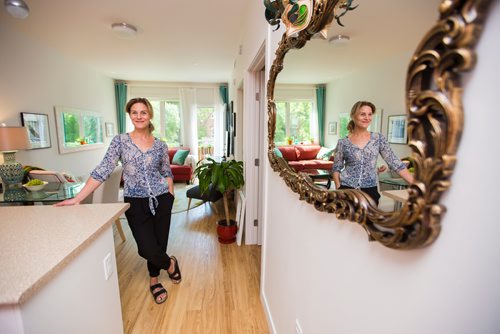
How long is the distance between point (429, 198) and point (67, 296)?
1250mm

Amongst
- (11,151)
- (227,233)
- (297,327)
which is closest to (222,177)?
(227,233)

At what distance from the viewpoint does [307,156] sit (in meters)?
1.06

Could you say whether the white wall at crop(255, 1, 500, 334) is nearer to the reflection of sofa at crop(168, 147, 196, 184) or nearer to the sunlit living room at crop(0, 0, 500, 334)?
the sunlit living room at crop(0, 0, 500, 334)

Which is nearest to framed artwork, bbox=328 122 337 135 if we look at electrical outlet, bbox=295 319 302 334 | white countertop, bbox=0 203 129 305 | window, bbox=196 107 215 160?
electrical outlet, bbox=295 319 302 334

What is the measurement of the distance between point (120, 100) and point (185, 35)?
397 cm

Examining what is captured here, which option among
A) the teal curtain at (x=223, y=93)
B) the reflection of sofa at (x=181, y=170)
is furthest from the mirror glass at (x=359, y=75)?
the teal curtain at (x=223, y=93)

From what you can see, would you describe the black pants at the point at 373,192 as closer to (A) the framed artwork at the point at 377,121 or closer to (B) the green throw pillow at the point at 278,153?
(A) the framed artwork at the point at 377,121

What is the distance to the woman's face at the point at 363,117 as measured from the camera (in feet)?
2.10

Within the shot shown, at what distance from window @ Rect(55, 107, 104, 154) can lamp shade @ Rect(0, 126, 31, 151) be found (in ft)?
4.69

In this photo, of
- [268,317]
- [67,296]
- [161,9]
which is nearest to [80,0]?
[161,9]

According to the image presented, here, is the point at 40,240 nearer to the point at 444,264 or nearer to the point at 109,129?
the point at 444,264

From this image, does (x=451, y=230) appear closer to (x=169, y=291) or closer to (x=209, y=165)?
(x=169, y=291)

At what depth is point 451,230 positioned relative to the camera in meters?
0.42

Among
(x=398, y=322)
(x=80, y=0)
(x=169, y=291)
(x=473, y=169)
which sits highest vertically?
(x=80, y=0)
